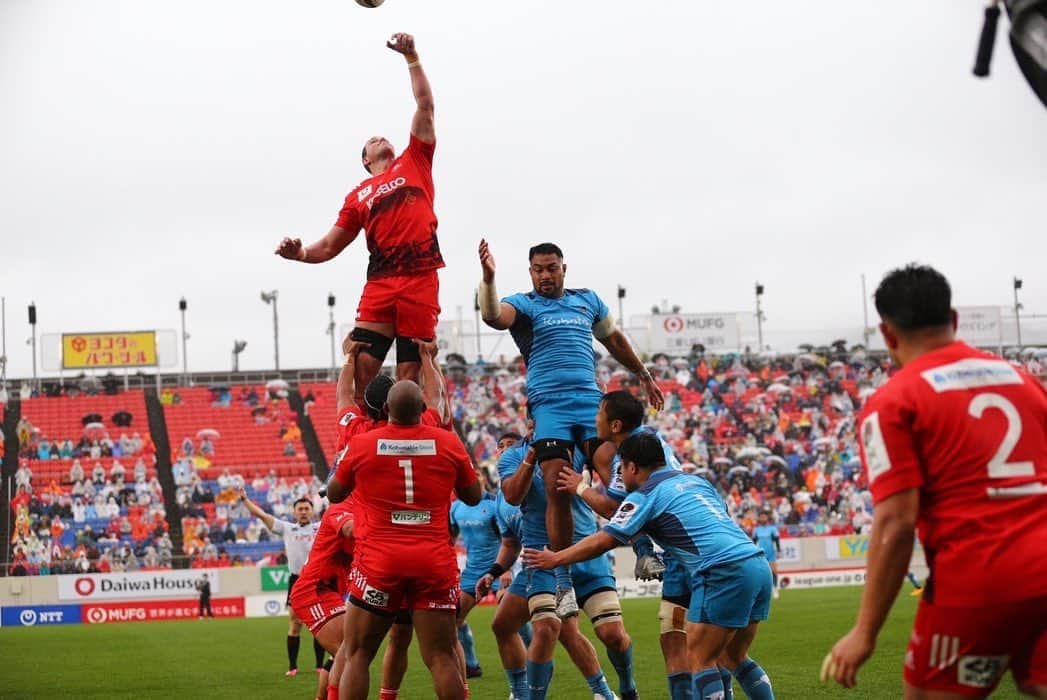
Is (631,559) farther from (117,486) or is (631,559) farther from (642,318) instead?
(642,318)

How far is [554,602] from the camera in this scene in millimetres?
10680

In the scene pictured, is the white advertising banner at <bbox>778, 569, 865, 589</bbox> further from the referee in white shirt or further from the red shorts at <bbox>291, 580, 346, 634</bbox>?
the red shorts at <bbox>291, 580, 346, 634</bbox>

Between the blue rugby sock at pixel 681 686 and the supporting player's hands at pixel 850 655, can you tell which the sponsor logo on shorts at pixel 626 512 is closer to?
the blue rugby sock at pixel 681 686

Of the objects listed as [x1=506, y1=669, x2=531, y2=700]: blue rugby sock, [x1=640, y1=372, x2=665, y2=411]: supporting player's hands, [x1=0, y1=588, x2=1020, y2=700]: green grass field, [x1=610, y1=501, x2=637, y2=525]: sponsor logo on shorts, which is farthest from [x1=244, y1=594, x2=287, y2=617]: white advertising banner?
[x1=610, y1=501, x2=637, y2=525]: sponsor logo on shorts

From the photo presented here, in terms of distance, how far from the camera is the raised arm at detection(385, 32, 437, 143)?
8656 millimetres

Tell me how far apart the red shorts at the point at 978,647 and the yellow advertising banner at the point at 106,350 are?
174 ft

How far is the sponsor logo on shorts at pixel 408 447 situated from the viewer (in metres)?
8.03

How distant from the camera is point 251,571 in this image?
111ft

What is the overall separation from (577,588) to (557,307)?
2.59 meters

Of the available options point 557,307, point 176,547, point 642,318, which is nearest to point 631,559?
point 176,547

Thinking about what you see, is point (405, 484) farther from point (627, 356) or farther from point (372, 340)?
point (627, 356)

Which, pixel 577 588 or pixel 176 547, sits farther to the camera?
pixel 176 547

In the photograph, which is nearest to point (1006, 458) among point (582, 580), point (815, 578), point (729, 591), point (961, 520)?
point (961, 520)

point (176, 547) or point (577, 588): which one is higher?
point (577, 588)
